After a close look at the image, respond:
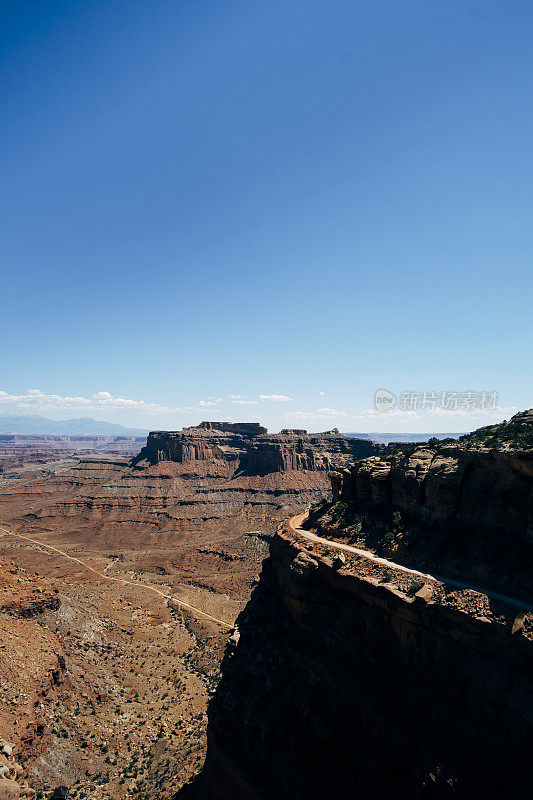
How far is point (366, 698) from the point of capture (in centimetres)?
2150

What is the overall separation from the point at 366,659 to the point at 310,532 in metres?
13.3

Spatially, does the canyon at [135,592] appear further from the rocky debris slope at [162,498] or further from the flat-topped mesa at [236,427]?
the flat-topped mesa at [236,427]

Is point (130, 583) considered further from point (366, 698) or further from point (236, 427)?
point (236, 427)

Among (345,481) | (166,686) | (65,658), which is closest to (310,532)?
(345,481)

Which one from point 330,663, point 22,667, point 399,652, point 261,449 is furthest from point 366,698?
point 261,449

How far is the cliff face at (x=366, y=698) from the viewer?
17.5 m

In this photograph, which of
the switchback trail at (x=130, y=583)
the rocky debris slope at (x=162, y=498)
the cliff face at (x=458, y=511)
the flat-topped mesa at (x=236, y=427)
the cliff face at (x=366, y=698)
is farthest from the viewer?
the flat-topped mesa at (x=236, y=427)

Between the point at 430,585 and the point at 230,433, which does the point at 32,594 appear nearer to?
the point at 430,585

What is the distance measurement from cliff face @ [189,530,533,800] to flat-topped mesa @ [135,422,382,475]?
105m

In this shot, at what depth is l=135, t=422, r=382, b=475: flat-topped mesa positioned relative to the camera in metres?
137

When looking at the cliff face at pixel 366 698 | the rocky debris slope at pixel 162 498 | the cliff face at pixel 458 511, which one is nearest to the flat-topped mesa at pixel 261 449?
the rocky debris slope at pixel 162 498

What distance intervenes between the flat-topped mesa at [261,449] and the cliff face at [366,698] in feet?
344

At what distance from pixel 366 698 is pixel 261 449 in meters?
118

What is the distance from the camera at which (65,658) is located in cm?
4044
